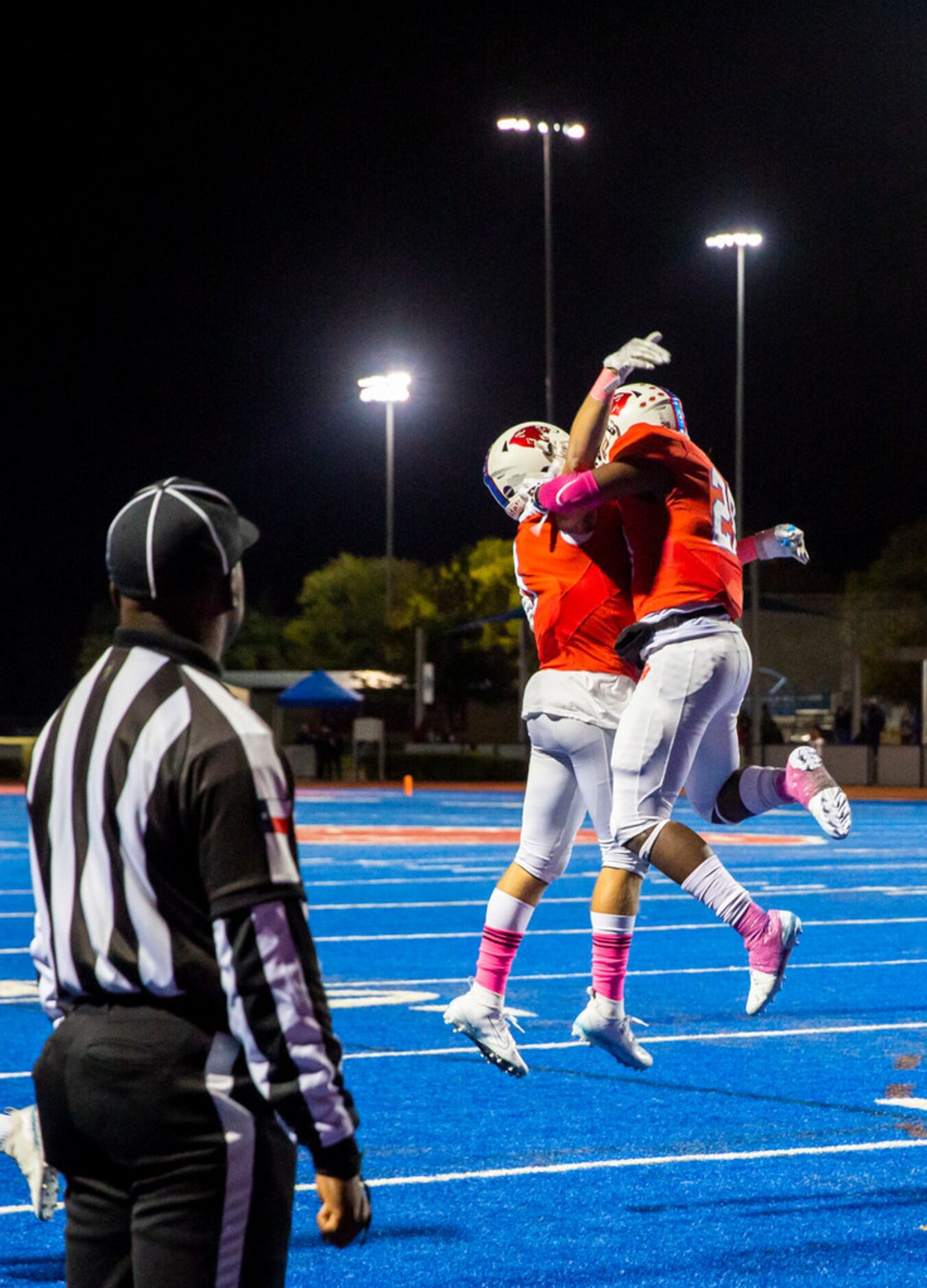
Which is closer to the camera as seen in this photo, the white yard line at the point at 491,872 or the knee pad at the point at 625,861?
the knee pad at the point at 625,861

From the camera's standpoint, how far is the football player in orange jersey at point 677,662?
6.32 meters

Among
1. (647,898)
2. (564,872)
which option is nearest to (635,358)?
(647,898)

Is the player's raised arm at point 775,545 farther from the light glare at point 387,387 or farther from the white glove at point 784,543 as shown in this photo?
the light glare at point 387,387

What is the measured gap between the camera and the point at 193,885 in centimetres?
302

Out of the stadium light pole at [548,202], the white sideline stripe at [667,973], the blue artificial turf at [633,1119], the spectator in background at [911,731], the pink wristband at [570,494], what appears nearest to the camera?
the blue artificial turf at [633,1119]

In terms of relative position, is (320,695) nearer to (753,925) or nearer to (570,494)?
(753,925)

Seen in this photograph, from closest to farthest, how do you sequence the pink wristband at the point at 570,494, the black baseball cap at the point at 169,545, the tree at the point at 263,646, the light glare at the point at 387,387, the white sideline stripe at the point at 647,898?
the black baseball cap at the point at 169,545, the pink wristband at the point at 570,494, the white sideline stripe at the point at 647,898, the light glare at the point at 387,387, the tree at the point at 263,646

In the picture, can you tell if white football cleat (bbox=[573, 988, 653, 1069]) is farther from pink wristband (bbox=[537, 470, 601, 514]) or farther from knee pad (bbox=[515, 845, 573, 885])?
pink wristband (bbox=[537, 470, 601, 514])

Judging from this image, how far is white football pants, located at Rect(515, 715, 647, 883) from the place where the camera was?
6.61 metres

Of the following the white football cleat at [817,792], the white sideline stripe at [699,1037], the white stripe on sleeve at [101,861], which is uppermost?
the white stripe on sleeve at [101,861]

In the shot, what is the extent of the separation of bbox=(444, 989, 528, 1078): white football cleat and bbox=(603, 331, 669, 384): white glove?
7.55 ft

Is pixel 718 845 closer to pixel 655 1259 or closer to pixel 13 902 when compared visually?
pixel 13 902

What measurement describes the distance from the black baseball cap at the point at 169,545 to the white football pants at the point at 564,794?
3.46 meters

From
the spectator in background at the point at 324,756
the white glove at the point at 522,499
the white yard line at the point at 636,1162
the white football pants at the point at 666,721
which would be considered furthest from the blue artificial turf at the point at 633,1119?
the spectator in background at the point at 324,756
